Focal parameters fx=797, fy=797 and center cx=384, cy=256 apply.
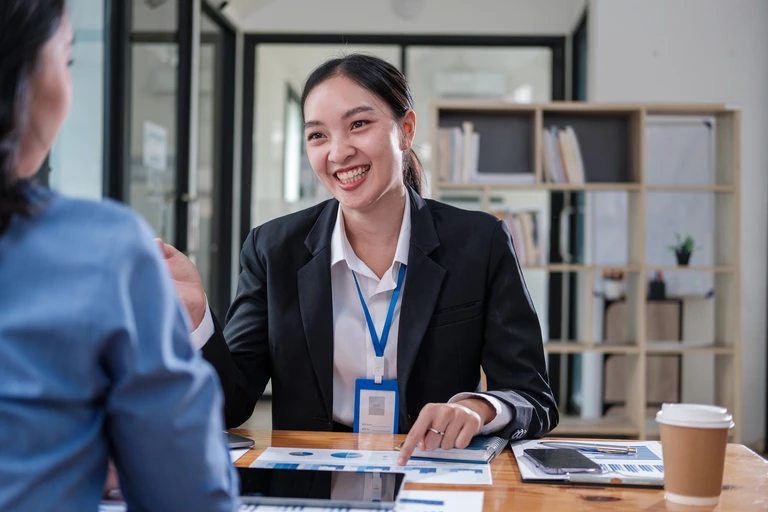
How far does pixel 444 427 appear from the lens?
1168 millimetres

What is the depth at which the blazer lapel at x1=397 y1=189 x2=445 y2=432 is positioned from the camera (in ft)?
5.13

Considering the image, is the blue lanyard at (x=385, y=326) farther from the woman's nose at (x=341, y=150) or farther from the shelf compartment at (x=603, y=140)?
the shelf compartment at (x=603, y=140)

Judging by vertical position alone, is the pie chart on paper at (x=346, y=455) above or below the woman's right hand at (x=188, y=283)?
below

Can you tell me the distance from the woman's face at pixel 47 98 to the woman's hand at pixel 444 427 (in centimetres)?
70

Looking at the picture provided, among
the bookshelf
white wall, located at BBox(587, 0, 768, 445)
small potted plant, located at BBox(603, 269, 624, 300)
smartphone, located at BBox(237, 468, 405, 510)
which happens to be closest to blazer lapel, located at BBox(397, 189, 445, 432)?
smartphone, located at BBox(237, 468, 405, 510)

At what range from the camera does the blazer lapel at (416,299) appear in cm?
156

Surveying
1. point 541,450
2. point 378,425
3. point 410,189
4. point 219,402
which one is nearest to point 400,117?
point 410,189

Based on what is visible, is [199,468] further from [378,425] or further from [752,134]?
[752,134]

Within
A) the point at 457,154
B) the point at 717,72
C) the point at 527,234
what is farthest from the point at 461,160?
the point at 717,72

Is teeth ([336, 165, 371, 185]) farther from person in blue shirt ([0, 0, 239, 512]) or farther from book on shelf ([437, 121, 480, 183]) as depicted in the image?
book on shelf ([437, 121, 480, 183])

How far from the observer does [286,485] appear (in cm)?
97

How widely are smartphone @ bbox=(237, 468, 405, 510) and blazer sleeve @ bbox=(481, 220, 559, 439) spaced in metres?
0.46

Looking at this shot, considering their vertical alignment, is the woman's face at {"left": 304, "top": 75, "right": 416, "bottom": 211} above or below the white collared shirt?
above

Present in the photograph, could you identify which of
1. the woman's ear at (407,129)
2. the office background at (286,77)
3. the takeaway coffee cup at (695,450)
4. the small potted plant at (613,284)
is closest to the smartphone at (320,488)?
the takeaway coffee cup at (695,450)
